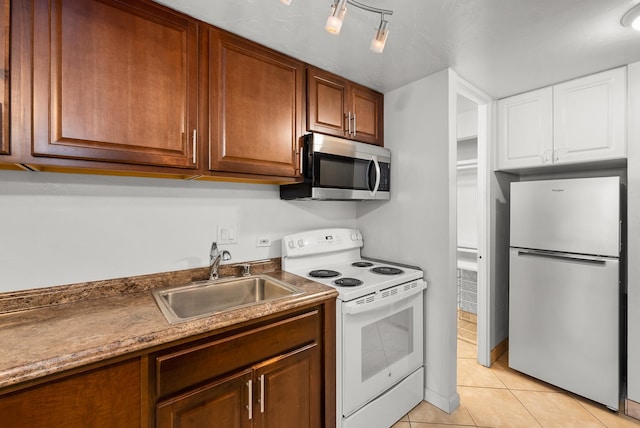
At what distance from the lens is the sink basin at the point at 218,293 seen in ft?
4.96

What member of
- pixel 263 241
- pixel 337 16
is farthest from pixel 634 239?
pixel 263 241

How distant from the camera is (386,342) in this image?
1764 mm

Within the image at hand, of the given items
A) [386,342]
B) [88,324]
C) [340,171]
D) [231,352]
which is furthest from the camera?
[340,171]

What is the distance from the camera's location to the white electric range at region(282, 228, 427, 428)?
5.13 feet

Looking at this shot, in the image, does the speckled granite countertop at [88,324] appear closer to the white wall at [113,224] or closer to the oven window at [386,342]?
the white wall at [113,224]

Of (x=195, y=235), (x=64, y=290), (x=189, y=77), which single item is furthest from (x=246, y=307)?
(x=189, y=77)

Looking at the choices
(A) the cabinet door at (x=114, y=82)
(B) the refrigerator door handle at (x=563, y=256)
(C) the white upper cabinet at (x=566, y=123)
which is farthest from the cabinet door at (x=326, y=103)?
(B) the refrigerator door handle at (x=563, y=256)

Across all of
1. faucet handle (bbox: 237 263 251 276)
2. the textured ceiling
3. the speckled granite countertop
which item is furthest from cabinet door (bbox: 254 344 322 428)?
the textured ceiling

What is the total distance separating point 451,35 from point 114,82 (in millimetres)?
1633

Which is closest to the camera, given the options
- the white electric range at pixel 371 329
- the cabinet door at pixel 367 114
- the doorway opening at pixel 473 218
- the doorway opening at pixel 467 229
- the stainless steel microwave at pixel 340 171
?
the white electric range at pixel 371 329

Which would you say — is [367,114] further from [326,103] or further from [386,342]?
[386,342]

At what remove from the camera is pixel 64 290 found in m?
1.32

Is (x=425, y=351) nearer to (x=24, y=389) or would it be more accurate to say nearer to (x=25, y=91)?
(x=24, y=389)

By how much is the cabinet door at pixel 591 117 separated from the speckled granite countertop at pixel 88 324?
6.64 feet
